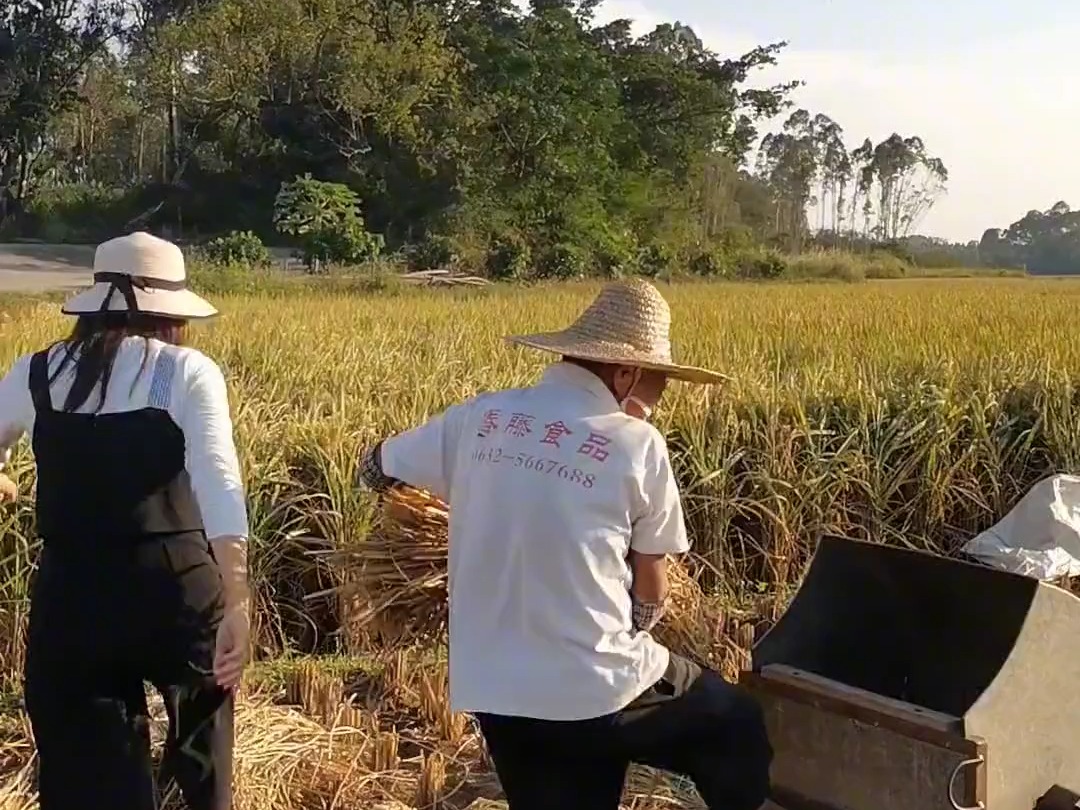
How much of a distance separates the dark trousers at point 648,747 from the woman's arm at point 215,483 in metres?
0.47

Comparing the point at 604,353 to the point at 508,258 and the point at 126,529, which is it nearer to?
the point at 126,529

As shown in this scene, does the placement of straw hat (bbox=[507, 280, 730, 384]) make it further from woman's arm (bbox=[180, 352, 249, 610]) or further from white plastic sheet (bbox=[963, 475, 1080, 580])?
white plastic sheet (bbox=[963, 475, 1080, 580])

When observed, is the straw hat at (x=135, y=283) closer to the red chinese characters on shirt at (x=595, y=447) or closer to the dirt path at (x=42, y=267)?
the red chinese characters on shirt at (x=595, y=447)

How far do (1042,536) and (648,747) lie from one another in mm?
2743

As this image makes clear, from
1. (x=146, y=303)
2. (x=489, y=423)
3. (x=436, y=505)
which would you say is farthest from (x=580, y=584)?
(x=436, y=505)

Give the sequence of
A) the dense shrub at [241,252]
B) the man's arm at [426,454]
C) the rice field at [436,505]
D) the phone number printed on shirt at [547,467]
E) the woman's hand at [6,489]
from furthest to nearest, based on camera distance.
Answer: the dense shrub at [241,252]
the rice field at [436,505]
the woman's hand at [6,489]
the man's arm at [426,454]
the phone number printed on shirt at [547,467]

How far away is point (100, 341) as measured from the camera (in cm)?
220

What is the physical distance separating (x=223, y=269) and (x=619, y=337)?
1536 cm

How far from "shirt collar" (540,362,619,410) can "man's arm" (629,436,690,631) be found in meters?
0.11

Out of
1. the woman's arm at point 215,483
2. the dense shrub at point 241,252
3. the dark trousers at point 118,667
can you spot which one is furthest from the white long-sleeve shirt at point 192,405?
the dense shrub at point 241,252

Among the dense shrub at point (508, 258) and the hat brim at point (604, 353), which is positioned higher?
the hat brim at point (604, 353)

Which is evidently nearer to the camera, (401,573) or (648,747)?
(648,747)

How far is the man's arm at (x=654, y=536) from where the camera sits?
2008 mm

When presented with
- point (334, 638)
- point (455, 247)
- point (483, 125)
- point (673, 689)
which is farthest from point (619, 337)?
point (483, 125)
